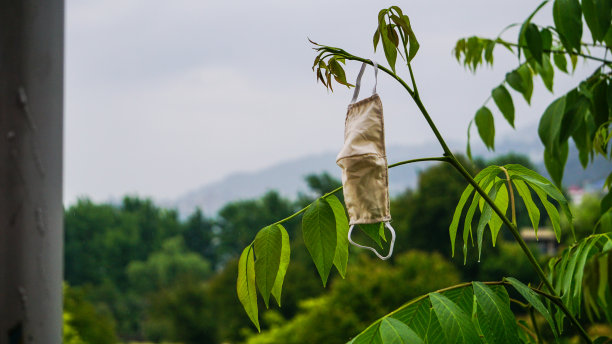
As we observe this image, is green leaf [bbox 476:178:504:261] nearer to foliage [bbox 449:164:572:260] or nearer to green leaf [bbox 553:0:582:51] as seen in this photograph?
foliage [bbox 449:164:572:260]

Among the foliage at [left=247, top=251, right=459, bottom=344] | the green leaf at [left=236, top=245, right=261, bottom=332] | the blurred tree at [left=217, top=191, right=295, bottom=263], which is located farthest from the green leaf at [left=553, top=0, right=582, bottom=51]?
the blurred tree at [left=217, top=191, right=295, bottom=263]

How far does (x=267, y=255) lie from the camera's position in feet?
1.41

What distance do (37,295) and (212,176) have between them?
33.0m

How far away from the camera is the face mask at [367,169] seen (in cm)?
41

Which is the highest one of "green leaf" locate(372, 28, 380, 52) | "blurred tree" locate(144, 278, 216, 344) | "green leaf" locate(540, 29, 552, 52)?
"green leaf" locate(540, 29, 552, 52)

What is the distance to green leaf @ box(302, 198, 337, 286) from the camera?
0.43 metres

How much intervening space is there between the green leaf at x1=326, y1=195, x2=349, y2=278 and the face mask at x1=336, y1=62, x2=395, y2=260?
0.13 ft

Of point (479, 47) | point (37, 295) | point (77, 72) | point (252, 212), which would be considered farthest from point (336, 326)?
point (77, 72)

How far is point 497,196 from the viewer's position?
0.55 meters

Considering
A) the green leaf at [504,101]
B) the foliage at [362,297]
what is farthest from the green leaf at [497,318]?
the foliage at [362,297]

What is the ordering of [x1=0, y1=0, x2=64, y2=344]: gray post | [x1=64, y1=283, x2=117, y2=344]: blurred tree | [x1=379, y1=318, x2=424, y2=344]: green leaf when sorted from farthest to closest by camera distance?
[x1=64, y1=283, x2=117, y2=344]: blurred tree → [x1=379, y1=318, x2=424, y2=344]: green leaf → [x1=0, y1=0, x2=64, y2=344]: gray post

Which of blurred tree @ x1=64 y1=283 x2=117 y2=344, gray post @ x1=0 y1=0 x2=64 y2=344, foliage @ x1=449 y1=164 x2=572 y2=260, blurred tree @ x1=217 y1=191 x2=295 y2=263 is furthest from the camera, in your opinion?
blurred tree @ x1=217 y1=191 x2=295 y2=263

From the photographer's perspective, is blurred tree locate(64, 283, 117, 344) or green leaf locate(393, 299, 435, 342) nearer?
green leaf locate(393, 299, 435, 342)

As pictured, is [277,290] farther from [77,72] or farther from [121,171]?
[77,72]
